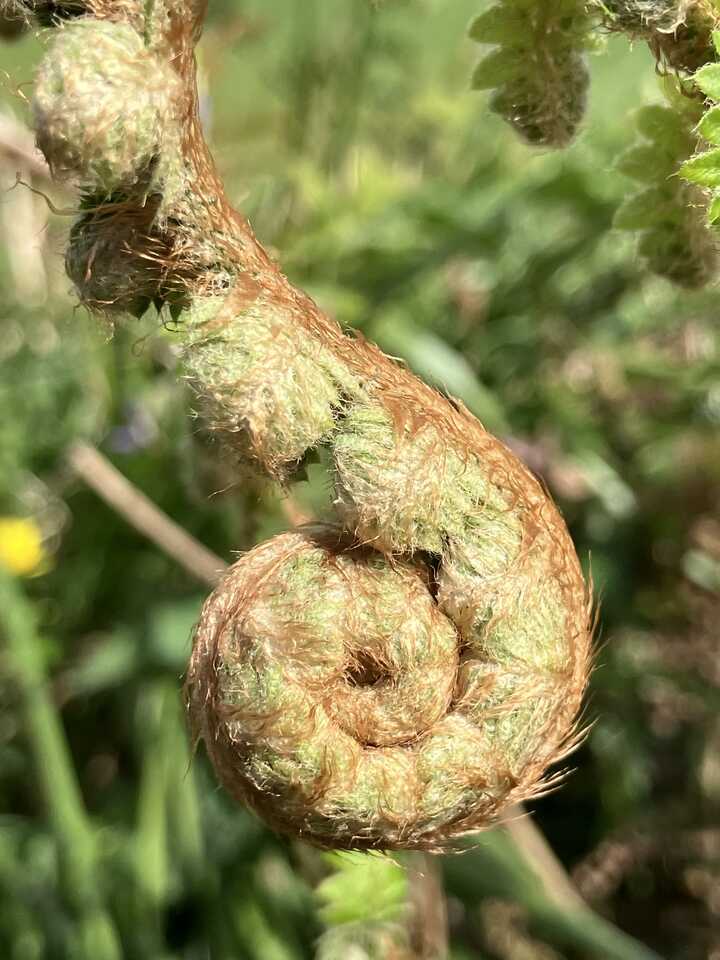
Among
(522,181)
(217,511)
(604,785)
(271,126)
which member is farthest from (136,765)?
(271,126)

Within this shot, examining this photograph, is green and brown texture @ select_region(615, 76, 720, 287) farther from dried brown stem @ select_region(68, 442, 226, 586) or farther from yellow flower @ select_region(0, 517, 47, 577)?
yellow flower @ select_region(0, 517, 47, 577)

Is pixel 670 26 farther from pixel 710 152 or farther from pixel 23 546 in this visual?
pixel 23 546

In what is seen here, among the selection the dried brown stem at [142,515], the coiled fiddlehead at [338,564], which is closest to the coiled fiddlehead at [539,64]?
the coiled fiddlehead at [338,564]

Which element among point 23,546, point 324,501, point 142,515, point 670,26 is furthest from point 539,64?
point 23,546

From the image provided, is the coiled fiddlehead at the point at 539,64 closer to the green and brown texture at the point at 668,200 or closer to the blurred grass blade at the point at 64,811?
the green and brown texture at the point at 668,200

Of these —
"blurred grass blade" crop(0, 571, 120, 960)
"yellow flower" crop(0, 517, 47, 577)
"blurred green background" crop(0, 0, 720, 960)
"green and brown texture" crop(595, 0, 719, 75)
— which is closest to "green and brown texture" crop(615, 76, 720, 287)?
"green and brown texture" crop(595, 0, 719, 75)
